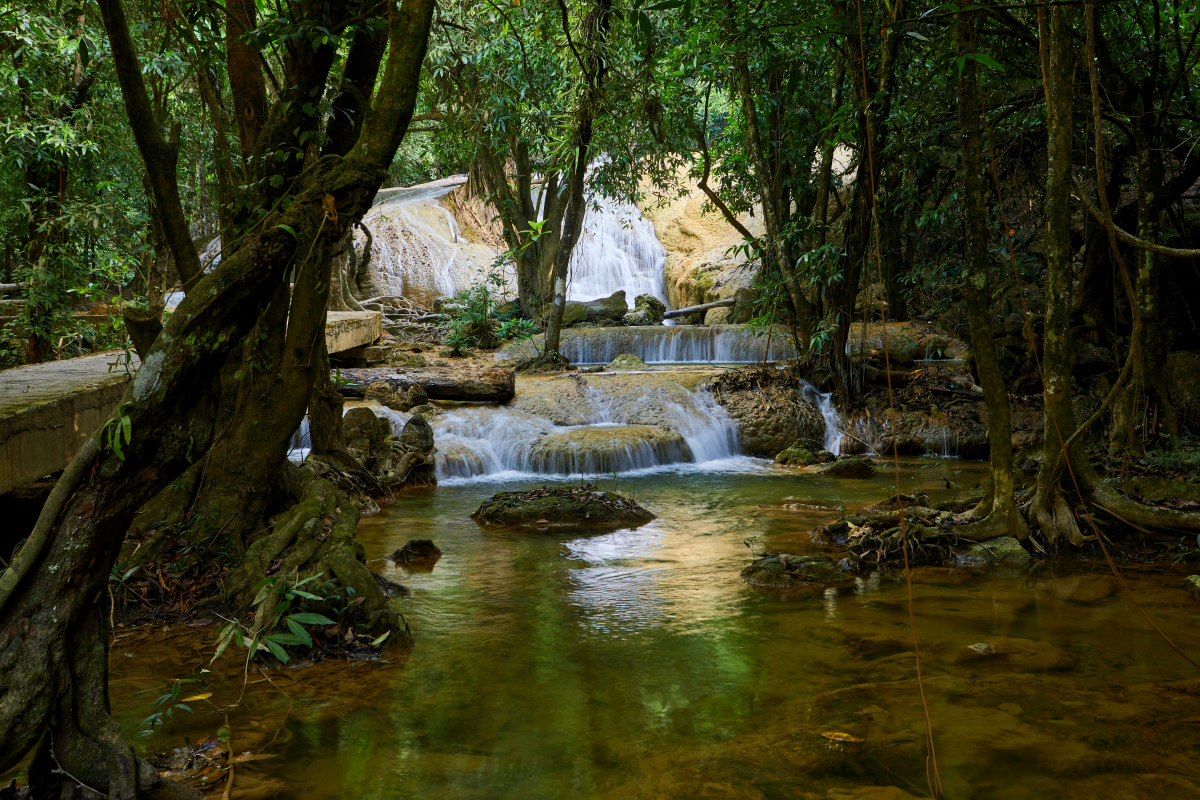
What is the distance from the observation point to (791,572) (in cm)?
577

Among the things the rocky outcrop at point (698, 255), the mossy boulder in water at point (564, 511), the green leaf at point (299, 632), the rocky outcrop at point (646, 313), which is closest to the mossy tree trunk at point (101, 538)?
the green leaf at point (299, 632)

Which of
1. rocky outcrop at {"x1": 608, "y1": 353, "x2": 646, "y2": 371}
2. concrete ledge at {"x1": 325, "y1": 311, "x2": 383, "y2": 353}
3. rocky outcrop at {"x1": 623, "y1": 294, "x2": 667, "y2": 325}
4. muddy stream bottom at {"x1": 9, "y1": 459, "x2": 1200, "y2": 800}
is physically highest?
rocky outcrop at {"x1": 623, "y1": 294, "x2": 667, "y2": 325}

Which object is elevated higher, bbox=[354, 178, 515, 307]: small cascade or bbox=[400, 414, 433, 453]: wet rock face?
bbox=[354, 178, 515, 307]: small cascade

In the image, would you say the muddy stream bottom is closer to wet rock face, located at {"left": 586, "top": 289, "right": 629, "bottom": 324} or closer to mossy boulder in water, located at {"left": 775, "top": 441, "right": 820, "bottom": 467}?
mossy boulder in water, located at {"left": 775, "top": 441, "right": 820, "bottom": 467}

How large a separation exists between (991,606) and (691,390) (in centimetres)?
764

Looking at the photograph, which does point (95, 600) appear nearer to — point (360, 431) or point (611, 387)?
point (360, 431)

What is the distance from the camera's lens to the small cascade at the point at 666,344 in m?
16.0

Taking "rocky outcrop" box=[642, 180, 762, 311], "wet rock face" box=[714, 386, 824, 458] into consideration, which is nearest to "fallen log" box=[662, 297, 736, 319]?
"rocky outcrop" box=[642, 180, 762, 311]

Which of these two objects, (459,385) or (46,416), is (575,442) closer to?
(459,385)

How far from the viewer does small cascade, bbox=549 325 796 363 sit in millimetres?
16016

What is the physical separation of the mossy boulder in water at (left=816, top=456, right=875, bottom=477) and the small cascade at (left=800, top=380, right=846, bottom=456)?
51.2 inches

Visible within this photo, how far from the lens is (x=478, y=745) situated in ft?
11.3

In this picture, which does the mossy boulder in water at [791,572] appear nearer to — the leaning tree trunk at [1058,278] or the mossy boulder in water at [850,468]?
the leaning tree trunk at [1058,278]

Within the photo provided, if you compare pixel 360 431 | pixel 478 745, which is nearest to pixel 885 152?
pixel 360 431
